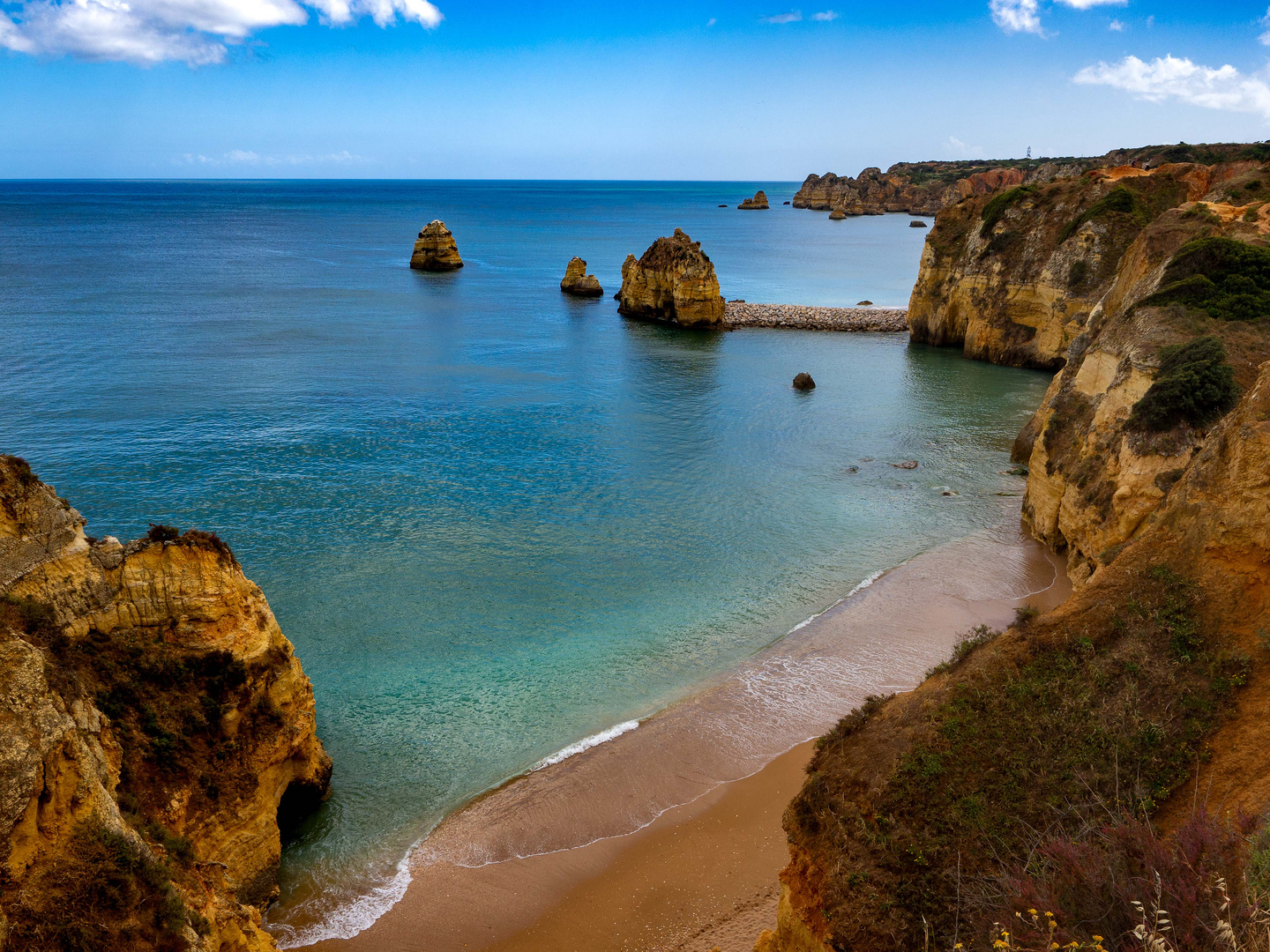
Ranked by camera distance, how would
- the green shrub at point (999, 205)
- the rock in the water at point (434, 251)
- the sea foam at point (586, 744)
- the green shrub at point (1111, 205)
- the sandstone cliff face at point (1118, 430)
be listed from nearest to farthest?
the sea foam at point (586, 744) < the sandstone cliff face at point (1118, 430) < the green shrub at point (1111, 205) < the green shrub at point (999, 205) < the rock in the water at point (434, 251)

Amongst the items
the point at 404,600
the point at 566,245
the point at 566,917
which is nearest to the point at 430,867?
the point at 566,917

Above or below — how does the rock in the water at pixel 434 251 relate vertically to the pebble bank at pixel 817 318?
above

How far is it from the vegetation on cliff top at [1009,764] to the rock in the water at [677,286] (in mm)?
59831

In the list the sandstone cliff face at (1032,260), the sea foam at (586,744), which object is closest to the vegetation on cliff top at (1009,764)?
the sea foam at (586,744)

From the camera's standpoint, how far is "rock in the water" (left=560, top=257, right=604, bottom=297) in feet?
277

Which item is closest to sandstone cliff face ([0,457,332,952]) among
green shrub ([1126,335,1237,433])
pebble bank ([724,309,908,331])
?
green shrub ([1126,335,1237,433])

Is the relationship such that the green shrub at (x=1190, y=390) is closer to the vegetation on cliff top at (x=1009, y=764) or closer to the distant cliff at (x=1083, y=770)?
the distant cliff at (x=1083, y=770)

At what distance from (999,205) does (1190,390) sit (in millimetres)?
44334

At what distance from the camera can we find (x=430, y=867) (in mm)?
14500

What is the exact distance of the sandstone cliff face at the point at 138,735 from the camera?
7969mm

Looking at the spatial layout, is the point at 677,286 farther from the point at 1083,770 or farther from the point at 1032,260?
the point at 1083,770

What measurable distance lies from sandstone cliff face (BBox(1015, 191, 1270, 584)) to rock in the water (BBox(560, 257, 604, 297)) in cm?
5945

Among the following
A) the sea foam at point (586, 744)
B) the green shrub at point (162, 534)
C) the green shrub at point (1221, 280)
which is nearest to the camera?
the green shrub at point (162, 534)

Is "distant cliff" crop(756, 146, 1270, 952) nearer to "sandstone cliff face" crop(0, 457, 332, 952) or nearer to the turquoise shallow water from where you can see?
"sandstone cliff face" crop(0, 457, 332, 952)
